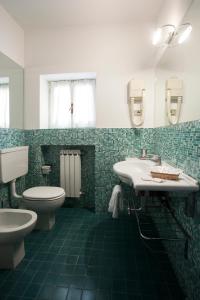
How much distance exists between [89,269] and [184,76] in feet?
5.15

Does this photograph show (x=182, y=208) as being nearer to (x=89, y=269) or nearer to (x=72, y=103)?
(x=89, y=269)

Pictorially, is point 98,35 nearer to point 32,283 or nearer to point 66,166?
point 66,166

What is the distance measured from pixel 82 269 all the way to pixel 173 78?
5.48ft

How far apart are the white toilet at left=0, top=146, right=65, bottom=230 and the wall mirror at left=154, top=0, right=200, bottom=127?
1.30m

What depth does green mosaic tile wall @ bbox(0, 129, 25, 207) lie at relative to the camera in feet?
6.30

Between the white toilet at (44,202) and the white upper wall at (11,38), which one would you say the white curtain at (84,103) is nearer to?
the white upper wall at (11,38)

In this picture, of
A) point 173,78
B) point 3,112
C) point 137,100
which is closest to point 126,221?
point 137,100

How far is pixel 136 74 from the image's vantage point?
2.10 metres

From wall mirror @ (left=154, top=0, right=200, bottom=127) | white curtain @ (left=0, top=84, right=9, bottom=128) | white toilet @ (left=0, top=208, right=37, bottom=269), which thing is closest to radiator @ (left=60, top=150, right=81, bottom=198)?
white toilet @ (left=0, top=208, right=37, bottom=269)

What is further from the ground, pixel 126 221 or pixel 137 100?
pixel 137 100

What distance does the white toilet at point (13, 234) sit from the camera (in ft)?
4.02

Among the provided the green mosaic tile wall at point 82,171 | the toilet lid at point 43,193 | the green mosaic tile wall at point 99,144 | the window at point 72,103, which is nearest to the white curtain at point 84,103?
the window at point 72,103

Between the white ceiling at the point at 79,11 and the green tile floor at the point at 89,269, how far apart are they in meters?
2.31

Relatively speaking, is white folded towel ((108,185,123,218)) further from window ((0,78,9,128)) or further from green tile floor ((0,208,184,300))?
window ((0,78,9,128))
